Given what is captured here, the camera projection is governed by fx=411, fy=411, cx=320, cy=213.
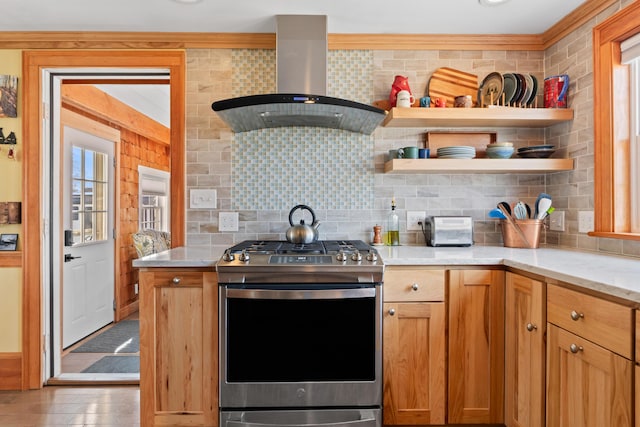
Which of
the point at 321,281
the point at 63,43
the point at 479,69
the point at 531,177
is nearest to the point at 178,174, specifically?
the point at 63,43

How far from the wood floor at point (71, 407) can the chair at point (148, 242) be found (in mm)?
1336

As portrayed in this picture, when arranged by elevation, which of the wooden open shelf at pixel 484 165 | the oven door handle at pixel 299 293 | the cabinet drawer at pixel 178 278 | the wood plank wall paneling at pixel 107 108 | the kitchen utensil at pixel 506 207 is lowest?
the oven door handle at pixel 299 293

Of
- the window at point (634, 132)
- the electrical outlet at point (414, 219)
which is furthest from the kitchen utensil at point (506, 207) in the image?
the window at point (634, 132)

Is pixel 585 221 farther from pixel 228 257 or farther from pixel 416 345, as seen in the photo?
pixel 228 257

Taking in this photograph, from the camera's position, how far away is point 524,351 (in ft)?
5.90

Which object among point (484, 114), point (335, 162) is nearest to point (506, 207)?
point (484, 114)

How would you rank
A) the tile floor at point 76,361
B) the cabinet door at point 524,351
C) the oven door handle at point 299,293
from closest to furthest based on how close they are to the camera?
the cabinet door at point 524,351 → the oven door handle at point 299,293 → the tile floor at point 76,361

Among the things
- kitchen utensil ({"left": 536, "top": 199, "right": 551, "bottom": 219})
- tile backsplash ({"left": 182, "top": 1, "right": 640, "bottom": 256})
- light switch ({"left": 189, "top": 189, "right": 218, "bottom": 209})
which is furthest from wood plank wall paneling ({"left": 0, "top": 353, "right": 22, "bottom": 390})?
kitchen utensil ({"left": 536, "top": 199, "right": 551, "bottom": 219})

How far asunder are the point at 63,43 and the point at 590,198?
3.27 meters

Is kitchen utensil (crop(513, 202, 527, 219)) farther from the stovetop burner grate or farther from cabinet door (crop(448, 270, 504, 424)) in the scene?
the stovetop burner grate

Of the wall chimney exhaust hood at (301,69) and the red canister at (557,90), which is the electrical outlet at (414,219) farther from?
the red canister at (557,90)

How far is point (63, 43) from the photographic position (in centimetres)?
259

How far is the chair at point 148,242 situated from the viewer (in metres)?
3.68

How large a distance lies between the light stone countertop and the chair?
1.45 metres
